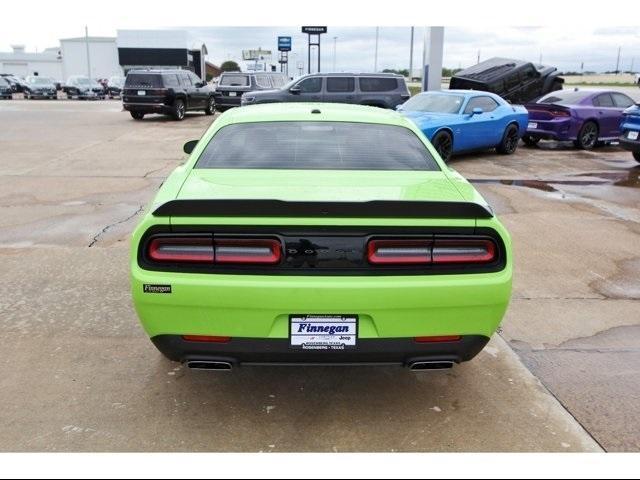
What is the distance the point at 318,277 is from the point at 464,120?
33.1 ft

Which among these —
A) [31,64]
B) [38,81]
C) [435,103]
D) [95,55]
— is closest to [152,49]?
[95,55]

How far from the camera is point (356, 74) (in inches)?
720

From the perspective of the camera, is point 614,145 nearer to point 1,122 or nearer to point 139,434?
point 139,434

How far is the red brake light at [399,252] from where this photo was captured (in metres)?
2.80

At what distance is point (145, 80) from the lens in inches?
855

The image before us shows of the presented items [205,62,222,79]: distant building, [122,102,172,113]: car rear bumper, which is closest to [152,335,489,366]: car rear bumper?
[122,102,172,113]: car rear bumper

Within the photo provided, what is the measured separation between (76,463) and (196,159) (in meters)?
1.91

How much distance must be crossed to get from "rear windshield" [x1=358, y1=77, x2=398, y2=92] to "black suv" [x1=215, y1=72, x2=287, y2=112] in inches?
277

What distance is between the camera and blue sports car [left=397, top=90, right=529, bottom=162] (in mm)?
11609

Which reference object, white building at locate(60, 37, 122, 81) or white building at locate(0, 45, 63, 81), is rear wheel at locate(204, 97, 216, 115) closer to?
white building at locate(60, 37, 122, 81)

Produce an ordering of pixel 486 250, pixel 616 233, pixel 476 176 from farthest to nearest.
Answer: pixel 476 176, pixel 616 233, pixel 486 250

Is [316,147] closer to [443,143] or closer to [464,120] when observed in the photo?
[443,143]

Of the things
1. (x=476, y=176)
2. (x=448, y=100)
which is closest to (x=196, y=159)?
(x=476, y=176)

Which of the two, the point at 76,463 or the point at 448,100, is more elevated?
the point at 448,100
